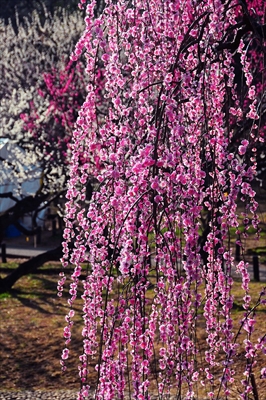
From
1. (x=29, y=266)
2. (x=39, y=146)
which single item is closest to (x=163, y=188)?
(x=29, y=266)

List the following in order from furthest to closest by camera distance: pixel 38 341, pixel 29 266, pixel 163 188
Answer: pixel 29 266 → pixel 38 341 → pixel 163 188

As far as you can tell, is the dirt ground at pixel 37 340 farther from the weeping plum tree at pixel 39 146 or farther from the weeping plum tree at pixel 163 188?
the weeping plum tree at pixel 163 188

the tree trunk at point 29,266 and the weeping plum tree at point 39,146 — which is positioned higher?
the weeping plum tree at point 39,146

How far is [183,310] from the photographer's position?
360cm

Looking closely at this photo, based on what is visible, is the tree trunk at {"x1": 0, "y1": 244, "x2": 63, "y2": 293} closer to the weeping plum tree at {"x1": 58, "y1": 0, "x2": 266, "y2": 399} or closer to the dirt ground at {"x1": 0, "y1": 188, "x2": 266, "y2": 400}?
the dirt ground at {"x1": 0, "y1": 188, "x2": 266, "y2": 400}

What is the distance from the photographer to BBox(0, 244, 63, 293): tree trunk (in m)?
11.6

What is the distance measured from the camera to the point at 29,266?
39.9ft

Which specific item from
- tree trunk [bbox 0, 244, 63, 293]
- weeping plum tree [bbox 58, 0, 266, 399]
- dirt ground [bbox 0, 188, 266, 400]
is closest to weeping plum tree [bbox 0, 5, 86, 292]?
tree trunk [bbox 0, 244, 63, 293]

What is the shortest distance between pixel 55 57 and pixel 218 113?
2247 cm

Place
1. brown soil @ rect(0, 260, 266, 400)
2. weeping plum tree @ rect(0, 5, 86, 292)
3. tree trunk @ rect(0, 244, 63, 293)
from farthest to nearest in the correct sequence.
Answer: weeping plum tree @ rect(0, 5, 86, 292) < tree trunk @ rect(0, 244, 63, 293) < brown soil @ rect(0, 260, 266, 400)

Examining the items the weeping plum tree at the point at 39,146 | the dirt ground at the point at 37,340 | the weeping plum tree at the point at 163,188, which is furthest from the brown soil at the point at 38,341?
the weeping plum tree at the point at 163,188

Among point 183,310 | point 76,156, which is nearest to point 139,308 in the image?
point 183,310

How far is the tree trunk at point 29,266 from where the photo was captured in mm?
11570

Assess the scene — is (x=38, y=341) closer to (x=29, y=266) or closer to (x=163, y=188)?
(x=29, y=266)
